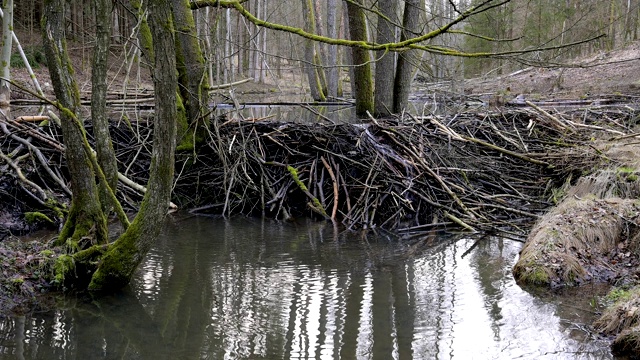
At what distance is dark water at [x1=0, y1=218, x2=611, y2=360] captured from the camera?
4789mm

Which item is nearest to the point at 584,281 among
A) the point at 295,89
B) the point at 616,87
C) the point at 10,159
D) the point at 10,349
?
the point at 10,349

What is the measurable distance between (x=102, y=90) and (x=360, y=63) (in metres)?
6.73

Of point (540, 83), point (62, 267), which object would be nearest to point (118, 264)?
point (62, 267)

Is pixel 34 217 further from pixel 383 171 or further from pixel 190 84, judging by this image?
pixel 383 171

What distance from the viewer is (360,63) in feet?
39.2

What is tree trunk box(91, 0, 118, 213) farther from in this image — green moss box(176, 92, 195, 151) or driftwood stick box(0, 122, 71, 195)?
green moss box(176, 92, 195, 151)

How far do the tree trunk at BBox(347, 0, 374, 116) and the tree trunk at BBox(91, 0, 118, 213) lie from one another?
6366 millimetres

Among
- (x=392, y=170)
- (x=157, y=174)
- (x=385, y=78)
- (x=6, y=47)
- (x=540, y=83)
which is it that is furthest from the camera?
(x=540, y=83)

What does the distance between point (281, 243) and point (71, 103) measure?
321 cm

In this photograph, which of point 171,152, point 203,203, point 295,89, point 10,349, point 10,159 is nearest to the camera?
point 10,349

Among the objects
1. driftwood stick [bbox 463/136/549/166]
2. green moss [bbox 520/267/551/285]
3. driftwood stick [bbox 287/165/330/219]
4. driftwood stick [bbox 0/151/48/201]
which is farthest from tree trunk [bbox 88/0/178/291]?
driftwood stick [bbox 463/136/549/166]

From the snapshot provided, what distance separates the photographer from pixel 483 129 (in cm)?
1030

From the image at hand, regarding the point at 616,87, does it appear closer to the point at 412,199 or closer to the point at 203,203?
the point at 412,199

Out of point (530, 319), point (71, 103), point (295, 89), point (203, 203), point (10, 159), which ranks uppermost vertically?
point (295, 89)
